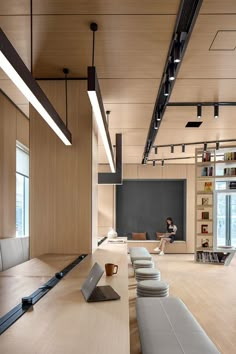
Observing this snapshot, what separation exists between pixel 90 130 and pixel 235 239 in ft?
32.0

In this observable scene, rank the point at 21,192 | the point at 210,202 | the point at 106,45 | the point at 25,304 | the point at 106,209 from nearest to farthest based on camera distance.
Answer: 1. the point at 25,304
2. the point at 106,45
3. the point at 21,192
4. the point at 210,202
5. the point at 106,209

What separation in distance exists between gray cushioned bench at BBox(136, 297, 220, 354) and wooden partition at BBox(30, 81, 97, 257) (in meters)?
1.51

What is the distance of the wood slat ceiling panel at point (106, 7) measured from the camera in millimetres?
2943

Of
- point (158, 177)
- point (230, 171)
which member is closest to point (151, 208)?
point (158, 177)

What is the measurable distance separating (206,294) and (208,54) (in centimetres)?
399

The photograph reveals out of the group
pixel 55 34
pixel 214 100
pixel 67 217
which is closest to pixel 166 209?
pixel 214 100

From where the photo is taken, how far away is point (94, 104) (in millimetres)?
3018

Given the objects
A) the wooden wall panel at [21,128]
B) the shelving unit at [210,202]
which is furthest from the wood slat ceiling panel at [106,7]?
the shelving unit at [210,202]

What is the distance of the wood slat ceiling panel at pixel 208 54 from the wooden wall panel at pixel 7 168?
9.06 feet

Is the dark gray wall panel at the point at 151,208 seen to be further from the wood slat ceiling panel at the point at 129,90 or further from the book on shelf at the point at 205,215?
the wood slat ceiling panel at the point at 129,90

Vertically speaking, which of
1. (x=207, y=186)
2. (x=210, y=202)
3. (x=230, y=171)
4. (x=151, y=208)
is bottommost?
(x=151, y=208)

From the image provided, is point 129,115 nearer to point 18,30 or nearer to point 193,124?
point 193,124

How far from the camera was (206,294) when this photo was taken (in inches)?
241

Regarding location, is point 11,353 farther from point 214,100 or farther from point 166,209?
point 166,209
